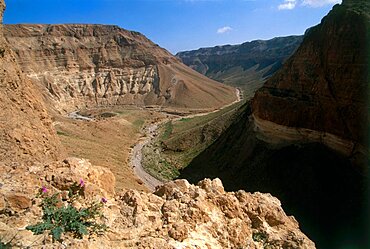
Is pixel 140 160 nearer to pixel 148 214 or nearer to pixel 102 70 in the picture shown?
pixel 148 214

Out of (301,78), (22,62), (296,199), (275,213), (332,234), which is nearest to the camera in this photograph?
(275,213)

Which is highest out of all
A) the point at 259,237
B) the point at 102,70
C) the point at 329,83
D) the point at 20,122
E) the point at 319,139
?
the point at 102,70

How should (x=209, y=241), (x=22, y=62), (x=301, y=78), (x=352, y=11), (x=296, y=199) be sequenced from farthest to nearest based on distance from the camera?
(x=22, y=62) → (x=301, y=78) → (x=352, y=11) → (x=296, y=199) → (x=209, y=241)

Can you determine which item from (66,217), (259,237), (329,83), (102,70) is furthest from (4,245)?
(102,70)

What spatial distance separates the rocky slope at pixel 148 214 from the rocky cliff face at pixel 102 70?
3641 inches

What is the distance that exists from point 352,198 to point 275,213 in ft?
66.7

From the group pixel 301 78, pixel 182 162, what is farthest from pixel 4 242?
pixel 182 162

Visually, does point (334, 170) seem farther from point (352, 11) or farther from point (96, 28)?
point (96, 28)

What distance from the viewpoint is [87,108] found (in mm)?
105438

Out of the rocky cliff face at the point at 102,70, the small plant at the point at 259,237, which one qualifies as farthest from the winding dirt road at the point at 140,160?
the rocky cliff face at the point at 102,70

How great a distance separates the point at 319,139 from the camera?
33.1 metres

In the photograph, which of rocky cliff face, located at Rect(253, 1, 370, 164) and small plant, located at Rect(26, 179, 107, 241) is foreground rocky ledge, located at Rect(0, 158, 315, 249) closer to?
small plant, located at Rect(26, 179, 107, 241)

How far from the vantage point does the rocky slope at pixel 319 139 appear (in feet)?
89.2

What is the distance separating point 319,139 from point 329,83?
5.73m
